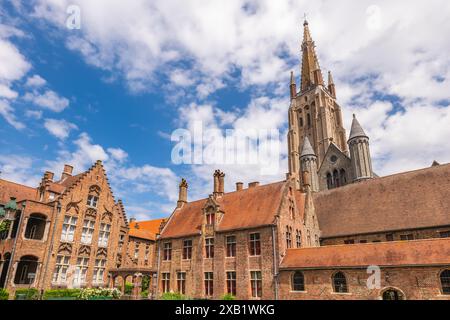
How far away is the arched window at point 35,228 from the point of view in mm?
28219

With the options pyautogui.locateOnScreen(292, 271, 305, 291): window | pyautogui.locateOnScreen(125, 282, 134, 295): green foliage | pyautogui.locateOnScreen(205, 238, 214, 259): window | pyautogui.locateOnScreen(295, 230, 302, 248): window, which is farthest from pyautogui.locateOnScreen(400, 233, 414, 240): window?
pyautogui.locateOnScreen(125, 282, 134, 295): green foliage

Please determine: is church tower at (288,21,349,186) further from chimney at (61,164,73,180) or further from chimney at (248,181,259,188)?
chimney at (61,164,73,180)

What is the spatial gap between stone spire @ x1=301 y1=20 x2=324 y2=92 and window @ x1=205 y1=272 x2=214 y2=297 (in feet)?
202

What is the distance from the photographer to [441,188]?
1105 inches

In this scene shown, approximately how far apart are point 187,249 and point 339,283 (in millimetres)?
15633

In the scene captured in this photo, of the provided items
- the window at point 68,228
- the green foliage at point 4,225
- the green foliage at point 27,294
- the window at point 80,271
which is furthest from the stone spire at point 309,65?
the green foliage at point 27,294

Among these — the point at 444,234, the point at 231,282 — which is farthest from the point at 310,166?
the point at 231,282

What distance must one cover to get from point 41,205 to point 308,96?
6588cm

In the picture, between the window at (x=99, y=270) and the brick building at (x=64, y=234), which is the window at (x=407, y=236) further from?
the window at (x=99, y=270)

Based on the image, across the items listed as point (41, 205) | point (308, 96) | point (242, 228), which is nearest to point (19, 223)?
point (41, 205)

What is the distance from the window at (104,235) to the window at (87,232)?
1.13m
